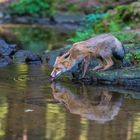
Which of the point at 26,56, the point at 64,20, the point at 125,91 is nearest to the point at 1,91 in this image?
the point at 125,91

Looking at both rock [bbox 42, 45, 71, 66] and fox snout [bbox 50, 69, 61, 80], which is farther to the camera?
rock [bbox 42, 45, 71, 66]

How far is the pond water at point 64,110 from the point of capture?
9578 millimetres

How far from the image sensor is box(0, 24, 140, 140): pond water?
9578 millimetres

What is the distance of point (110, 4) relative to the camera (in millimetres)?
43938

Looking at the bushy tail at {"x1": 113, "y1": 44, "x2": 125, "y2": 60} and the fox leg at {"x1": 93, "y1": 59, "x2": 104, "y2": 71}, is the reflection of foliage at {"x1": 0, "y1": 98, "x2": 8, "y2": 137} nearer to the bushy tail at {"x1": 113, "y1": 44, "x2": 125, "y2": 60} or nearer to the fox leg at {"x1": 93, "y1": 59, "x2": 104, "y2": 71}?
the fox leg at {"x1": 93, "y1": 59, "x2": 104, "y2": 71}

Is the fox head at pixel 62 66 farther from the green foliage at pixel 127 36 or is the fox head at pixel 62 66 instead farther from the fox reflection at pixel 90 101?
the green foliage at pixel 127 36

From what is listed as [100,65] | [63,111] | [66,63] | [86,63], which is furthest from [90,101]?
[100,65]

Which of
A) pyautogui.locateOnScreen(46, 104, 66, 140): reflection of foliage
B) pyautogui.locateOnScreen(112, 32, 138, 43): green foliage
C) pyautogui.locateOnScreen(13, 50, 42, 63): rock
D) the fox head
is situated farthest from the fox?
pyautogui.locateOnScreen(13, 50, 42, 63): rock

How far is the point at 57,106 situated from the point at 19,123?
69.5 inches

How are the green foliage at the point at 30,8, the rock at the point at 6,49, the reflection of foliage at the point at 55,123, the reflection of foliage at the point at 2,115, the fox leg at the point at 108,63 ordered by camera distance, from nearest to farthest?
the reflection of foliage at the point at 55,123
the reflection of foliage at the point at 2,115
the fox leg at the point at 108,63
the rock at the point at 6,49
the green foliage at the point at 30,8

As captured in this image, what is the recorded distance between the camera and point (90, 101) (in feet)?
41.3

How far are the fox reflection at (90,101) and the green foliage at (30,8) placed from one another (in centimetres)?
3157

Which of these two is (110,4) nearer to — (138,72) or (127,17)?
(127,17)

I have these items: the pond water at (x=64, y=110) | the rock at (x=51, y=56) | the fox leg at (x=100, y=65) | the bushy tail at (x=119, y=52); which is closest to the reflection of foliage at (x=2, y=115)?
the pond water at (x=64, y=110)
